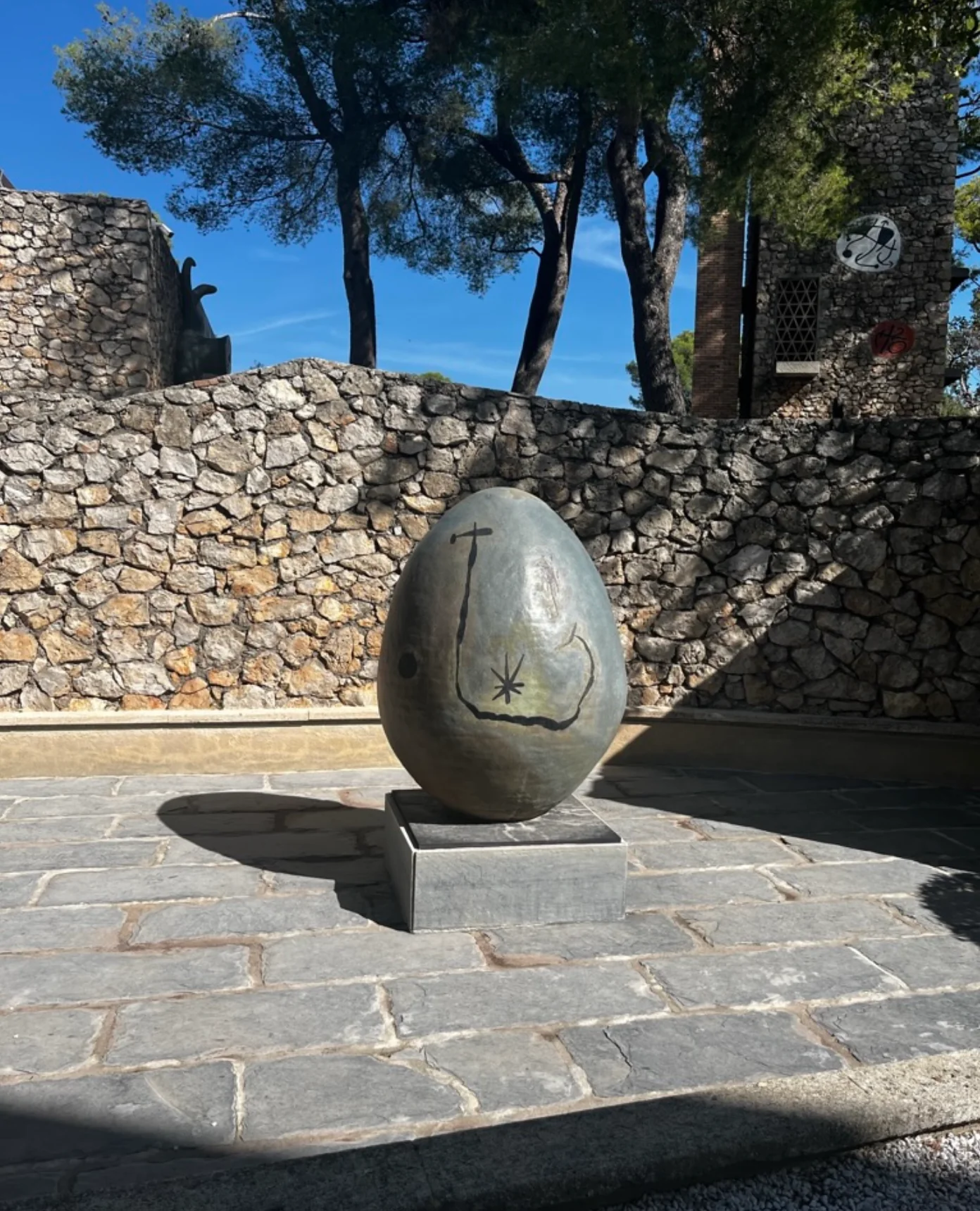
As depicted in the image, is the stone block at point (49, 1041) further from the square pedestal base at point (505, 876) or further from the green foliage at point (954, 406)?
the green foliage at point (954, 406)

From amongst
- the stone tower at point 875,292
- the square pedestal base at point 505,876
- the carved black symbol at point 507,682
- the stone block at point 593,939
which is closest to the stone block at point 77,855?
the square pedestal base at point 505,876

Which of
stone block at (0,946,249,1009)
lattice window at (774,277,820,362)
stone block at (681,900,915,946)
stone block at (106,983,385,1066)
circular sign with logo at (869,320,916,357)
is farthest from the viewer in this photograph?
lattice window at (774,277,820,362)

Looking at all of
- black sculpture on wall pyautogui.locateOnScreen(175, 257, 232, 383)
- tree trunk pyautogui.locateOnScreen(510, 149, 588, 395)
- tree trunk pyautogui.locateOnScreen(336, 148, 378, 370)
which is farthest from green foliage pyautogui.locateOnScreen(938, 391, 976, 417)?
black sculpture on wall pyautogui.locateOnScreen(175, 257, 232, 383)

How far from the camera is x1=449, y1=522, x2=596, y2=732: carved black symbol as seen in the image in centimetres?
391

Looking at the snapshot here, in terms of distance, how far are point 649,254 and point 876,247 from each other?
6.94m

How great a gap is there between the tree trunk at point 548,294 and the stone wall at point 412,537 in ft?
25.8

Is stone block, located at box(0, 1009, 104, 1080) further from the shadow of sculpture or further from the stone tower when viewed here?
the stone tower

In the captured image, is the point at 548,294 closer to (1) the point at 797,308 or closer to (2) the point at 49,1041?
(1) the point at 797,308

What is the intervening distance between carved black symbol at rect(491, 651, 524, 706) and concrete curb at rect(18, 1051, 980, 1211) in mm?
1588

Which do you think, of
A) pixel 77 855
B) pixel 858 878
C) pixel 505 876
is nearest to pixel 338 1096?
pixel 505 876

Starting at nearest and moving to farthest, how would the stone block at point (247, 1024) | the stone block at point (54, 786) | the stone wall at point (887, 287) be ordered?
the stone block at point (247, 1024) < the stone block at point (54, 786) < the stone wall at point (887, 287)

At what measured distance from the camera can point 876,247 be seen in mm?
18078

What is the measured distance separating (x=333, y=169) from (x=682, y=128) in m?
5.66

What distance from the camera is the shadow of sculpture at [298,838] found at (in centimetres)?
444
